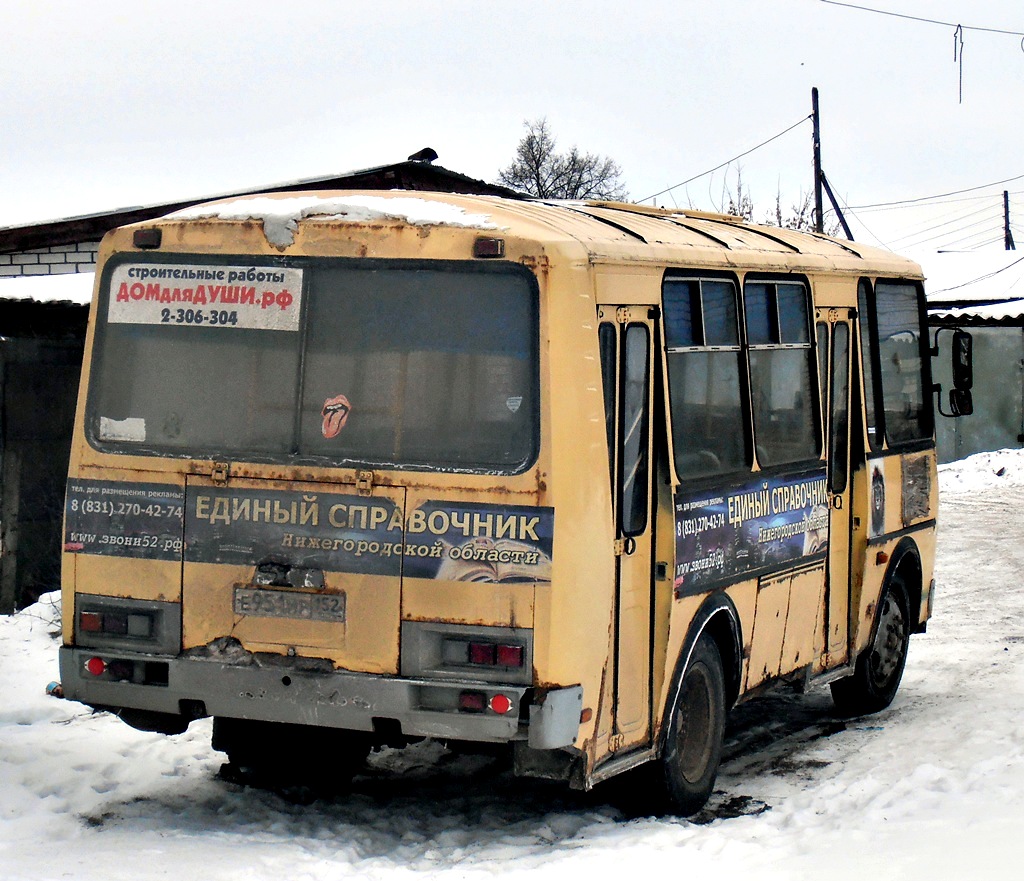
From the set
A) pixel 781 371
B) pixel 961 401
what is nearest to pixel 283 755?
pixel 781 371

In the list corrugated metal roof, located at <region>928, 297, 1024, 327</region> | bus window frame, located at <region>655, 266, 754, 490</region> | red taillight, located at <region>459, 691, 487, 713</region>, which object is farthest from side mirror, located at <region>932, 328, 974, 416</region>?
corrugated metal roof, located at <region>928, 297, 1024, 327</region>

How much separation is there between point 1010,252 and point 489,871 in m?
43.2

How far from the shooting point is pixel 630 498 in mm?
6547

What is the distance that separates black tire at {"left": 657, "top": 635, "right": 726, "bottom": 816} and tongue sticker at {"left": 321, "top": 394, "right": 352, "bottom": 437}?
6.43 ft

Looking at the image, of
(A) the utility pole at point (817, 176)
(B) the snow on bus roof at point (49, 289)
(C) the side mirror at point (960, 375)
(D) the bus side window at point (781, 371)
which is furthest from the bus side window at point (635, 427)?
(A) the utility pole at point (817, 176)

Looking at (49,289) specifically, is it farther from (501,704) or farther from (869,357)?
(501,704)

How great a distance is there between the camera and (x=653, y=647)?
6727mm

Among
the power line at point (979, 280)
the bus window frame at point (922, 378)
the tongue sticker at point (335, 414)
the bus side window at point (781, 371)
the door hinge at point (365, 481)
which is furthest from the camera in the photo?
the power line at point (979, 280)

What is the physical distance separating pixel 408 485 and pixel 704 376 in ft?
5.77

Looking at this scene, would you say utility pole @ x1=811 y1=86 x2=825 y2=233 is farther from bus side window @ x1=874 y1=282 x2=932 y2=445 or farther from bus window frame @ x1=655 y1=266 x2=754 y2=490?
bus window frame @ x1=655 y1=266 x2=754 y2=490

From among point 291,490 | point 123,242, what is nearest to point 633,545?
point 291,490

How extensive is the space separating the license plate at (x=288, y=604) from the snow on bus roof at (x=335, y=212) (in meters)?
1.41

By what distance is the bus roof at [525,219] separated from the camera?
623cm

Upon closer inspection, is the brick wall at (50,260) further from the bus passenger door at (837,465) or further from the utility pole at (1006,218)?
the utility pole at (1006,218)
